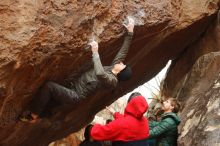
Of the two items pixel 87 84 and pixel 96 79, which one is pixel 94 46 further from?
pixel 87 84

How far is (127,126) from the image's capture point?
710 cm

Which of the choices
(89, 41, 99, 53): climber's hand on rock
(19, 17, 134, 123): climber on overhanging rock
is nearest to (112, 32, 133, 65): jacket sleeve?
(19, 17, 134, 123): climber on overhanging rock

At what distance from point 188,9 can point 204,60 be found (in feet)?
4.44

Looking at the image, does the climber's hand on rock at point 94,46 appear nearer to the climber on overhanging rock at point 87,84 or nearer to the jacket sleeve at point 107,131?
the climber on overhanging rock at point 87,84

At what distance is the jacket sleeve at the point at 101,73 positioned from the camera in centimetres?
732

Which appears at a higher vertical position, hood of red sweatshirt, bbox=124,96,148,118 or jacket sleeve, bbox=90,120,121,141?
hood of red sweatshirt, bbox=124,96,148,118

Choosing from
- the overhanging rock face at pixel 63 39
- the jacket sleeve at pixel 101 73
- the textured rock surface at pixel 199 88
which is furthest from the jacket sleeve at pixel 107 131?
the textured rock surface at pixel 199 88

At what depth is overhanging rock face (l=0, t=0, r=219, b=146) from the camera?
22.8ft

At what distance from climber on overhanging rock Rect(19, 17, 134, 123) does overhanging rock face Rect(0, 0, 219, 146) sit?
176mm

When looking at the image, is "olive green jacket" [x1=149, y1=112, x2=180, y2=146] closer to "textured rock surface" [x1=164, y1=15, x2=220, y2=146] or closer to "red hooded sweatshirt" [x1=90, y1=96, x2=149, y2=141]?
"textured rock surface" [x1=164, y1=15, x2=220, y2=146]

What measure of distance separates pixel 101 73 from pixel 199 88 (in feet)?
11.7

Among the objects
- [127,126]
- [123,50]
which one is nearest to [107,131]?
[127,126]

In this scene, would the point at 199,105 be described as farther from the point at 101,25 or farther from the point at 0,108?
the point at 0,108

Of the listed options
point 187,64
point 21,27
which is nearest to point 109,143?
point 21,27
